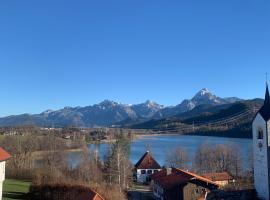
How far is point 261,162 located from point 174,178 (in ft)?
26.1

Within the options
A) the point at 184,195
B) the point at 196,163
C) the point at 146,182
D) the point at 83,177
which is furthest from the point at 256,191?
the point at 196,163

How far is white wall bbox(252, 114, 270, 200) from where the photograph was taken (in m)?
35.3

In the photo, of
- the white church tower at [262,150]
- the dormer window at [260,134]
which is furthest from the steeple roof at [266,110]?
the dormer window at [260,134]

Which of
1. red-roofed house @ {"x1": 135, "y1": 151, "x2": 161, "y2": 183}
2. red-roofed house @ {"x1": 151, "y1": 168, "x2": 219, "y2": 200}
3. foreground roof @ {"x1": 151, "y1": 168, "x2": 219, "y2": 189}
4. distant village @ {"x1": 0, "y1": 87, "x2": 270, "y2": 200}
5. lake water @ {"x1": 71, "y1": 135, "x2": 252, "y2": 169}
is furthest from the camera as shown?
lake water @ {"x1": 71, "y1": 135, "x2": 252, "y2": 169}

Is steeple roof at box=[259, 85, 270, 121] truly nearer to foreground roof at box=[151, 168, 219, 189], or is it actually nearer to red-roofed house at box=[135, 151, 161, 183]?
foreground roof at box=[151, 168, 219, 189]

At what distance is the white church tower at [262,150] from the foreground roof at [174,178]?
3.80 metres

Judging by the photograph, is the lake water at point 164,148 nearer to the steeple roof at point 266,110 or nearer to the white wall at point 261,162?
the white wall at point 261,162

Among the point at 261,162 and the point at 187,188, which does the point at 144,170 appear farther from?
the point at 261,162

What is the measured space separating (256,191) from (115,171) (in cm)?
1619

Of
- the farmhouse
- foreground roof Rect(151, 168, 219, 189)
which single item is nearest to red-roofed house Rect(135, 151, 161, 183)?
the farmhouse

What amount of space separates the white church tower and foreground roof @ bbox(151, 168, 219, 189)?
380 cm

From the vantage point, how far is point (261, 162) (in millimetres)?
36156

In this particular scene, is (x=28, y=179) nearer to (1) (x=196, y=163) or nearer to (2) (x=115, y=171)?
(2) (x=115, y=171)

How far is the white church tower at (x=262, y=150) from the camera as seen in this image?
35062 mm
